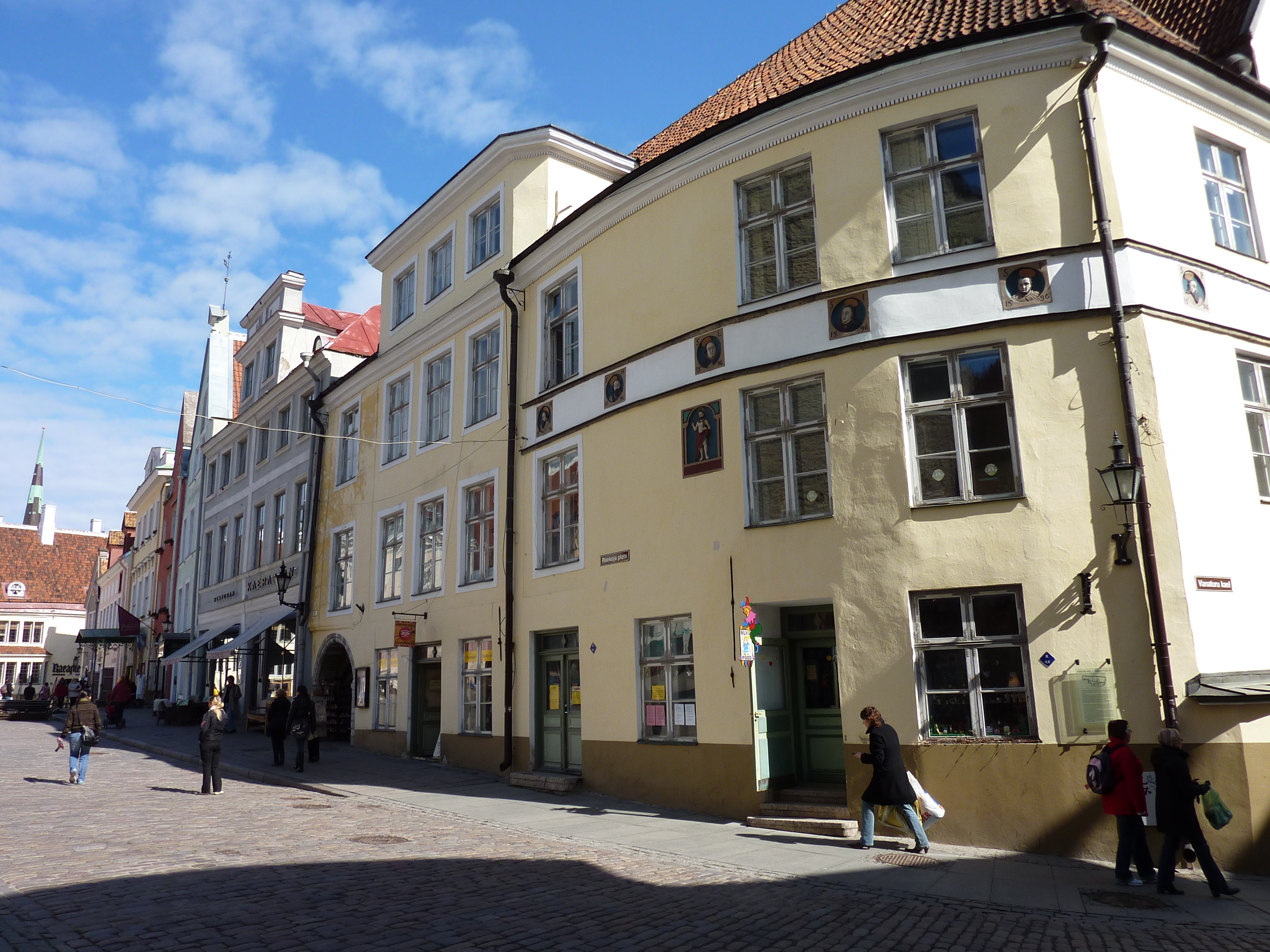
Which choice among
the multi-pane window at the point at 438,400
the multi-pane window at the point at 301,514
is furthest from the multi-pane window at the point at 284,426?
the multi-pane window at the point at 438,400

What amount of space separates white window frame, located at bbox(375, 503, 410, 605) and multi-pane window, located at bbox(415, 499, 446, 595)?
0.44m

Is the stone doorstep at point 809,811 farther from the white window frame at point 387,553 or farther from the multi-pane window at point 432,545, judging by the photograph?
the white window frame at point 387,553

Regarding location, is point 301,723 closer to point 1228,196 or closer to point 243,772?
point 243,772

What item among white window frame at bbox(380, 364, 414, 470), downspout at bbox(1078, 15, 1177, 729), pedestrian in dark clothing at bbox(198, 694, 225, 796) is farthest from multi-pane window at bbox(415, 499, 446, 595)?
downspout at bbox(1078, 15, 1177, 729)

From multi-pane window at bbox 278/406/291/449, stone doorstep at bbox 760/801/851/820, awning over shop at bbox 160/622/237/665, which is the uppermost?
multi-pane window at bbox 278/406/291/449

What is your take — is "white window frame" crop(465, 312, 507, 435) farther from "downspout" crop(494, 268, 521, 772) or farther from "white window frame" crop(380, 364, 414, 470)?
"white window frame" crop(380, 364, 414, 470)

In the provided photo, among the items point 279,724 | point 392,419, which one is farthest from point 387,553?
point 279,724

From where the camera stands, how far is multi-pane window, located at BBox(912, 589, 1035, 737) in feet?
35.1

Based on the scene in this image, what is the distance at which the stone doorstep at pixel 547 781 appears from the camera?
1515 centimetres

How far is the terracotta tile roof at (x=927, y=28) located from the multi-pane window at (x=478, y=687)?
32.9 feet

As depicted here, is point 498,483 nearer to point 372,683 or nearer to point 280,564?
point 372,683

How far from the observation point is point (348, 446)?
992 inches

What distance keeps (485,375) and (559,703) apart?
278 inches

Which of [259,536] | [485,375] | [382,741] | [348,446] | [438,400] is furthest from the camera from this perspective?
[259,536]
